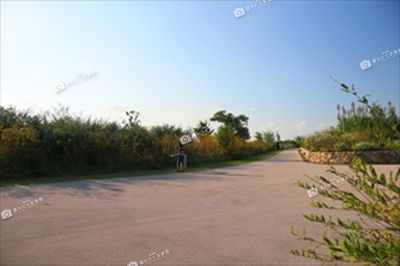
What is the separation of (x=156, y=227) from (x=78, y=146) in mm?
11708

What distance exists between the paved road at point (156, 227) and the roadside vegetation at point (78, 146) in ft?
14.8

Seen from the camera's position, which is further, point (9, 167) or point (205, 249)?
point (9, 167)

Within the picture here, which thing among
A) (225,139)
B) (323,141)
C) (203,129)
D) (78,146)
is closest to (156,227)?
(203,129)

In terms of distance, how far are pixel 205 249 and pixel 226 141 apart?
19.2 m

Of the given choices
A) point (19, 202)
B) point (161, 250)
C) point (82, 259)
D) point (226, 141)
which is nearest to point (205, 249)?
point (161, 250)

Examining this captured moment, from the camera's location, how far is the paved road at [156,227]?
12.6 ft

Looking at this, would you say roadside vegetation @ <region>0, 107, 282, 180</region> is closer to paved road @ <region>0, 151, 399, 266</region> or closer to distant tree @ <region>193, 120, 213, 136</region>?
paved road @ <region>0, 151, 399, 266</region>

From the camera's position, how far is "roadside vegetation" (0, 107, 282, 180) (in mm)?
13336

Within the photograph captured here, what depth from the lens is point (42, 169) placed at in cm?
1359

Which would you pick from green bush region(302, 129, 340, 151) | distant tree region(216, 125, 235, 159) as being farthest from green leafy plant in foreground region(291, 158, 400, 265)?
distant tree region(216, 125, 235, 159)

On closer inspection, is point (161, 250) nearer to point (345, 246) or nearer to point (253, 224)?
point (253, 224)

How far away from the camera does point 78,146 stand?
51.0ft

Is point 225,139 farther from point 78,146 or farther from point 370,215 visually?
point 370,215

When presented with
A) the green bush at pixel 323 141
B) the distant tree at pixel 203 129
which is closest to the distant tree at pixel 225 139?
the green bush at pixel 323 141
